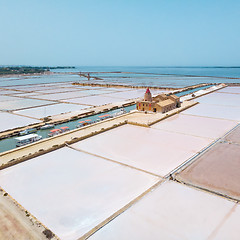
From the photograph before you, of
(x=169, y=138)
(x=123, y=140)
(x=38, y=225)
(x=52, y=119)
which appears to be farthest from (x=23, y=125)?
(x=38, y=225)

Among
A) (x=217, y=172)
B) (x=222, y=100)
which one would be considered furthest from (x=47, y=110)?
(x=222, y=100)

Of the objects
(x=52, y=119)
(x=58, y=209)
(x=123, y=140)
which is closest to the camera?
(x=58, y=209)

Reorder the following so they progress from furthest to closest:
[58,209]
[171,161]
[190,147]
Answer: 1. [190,147]
2. [171,161]
3. [58,209]

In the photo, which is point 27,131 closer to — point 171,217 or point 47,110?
point 47,110

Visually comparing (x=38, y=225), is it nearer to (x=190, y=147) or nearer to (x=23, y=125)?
(x=190, y=147)

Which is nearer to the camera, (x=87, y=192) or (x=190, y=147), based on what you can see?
(x=87, y=192)

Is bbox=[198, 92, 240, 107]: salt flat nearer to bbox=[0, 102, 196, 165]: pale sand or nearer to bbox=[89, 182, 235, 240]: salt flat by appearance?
bbox=[0, 102, 196, 165]: pale sand
